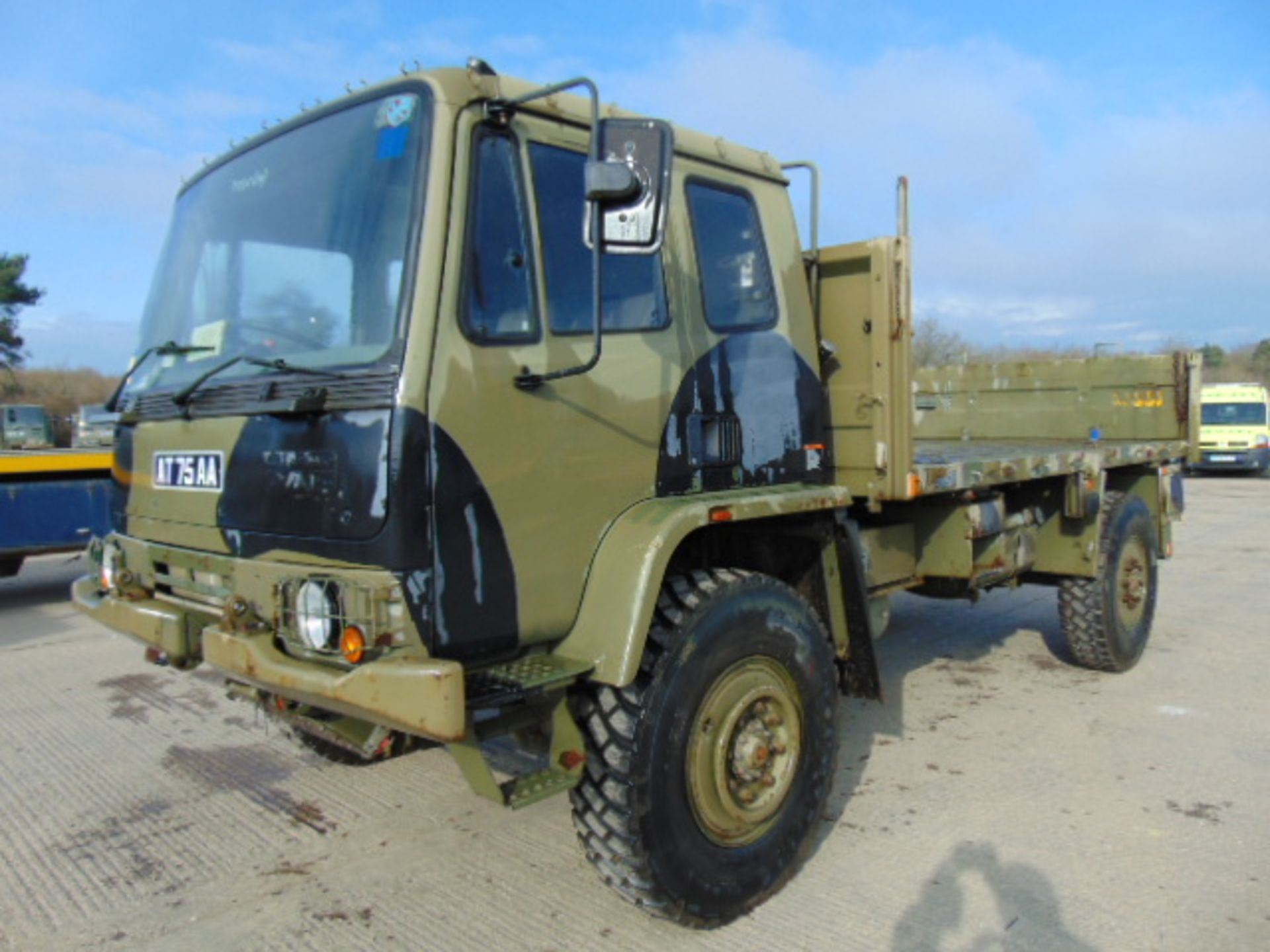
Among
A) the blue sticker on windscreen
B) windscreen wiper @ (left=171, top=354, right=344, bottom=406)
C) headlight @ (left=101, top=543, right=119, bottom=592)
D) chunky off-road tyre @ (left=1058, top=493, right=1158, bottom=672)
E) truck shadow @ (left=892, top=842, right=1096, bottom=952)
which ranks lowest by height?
truck shadow @ (left=892, top=842, right=1096, bottom=952)

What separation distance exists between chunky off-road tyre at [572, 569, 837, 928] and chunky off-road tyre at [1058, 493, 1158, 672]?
9.90 ft

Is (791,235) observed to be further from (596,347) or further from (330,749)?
(330,749)

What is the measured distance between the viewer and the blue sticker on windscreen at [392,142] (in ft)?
8.77

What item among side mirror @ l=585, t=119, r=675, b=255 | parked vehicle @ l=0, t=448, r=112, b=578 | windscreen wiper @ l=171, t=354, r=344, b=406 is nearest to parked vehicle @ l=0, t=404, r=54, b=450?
parked vehicle @ l=0, t=448, r=112, b=578

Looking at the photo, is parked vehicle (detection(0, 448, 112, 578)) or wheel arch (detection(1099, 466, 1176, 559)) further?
parked vehicle (detection(0, 448, 112, 578))

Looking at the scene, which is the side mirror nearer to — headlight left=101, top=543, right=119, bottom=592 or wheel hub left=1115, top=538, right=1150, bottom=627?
headlight left=101, top=543, right=119, bottom=592

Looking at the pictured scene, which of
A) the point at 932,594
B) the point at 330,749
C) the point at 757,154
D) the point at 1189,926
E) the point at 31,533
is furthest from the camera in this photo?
the point at 31,533

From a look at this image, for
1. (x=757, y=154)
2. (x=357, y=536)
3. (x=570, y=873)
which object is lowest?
(x=570, y=873)

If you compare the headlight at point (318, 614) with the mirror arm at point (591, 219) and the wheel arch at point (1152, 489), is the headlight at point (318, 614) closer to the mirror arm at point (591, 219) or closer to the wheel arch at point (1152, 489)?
the mirror arm at point (591, 219)

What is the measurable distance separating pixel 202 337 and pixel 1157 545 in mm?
6156

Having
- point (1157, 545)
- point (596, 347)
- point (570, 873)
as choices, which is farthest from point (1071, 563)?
point (596, 347)

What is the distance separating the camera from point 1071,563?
18.4 feet

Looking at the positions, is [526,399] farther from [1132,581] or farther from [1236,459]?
[1236,459]

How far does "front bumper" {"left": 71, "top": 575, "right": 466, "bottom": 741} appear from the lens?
231 cm
